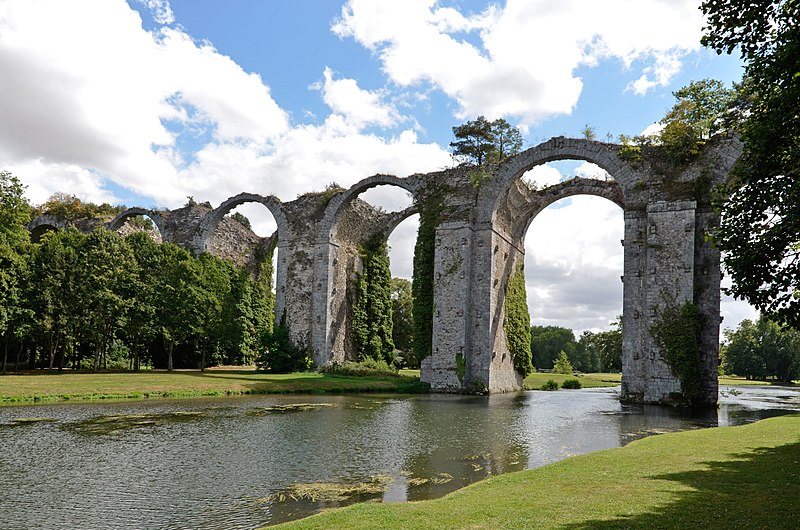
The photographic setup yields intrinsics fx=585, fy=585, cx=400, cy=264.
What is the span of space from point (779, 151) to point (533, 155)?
2126 cm

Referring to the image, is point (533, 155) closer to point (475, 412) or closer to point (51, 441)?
point (475, 412)

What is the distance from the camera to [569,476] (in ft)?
26.5

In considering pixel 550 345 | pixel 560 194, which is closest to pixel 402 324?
pixel 560 194

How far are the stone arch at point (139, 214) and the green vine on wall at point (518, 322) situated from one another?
23.4 meters

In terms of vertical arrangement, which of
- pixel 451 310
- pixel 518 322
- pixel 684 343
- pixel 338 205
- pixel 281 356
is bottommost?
pixel 281 356

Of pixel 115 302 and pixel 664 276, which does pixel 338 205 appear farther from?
pixel 664 276

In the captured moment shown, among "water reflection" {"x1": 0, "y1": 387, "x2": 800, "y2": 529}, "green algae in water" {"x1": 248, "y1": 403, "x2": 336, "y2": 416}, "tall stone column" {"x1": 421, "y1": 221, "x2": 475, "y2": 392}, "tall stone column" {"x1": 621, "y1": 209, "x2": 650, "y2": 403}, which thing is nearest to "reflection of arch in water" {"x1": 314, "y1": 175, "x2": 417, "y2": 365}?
"tall stone column" {"x1": 421, "y1": 221, "x2": 475, "y2": 392}

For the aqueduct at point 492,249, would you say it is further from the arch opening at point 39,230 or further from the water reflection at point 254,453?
the arch opening at point 39,230

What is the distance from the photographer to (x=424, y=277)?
30188 mm

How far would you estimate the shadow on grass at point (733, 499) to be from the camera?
17.6 ft

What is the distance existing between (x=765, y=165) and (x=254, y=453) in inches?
371

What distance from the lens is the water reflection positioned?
7.35 m

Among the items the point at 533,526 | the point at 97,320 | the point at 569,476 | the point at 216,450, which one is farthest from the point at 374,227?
the point at 533,526

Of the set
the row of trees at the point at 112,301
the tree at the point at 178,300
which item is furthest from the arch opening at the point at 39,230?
the tree at the point at 178,300
